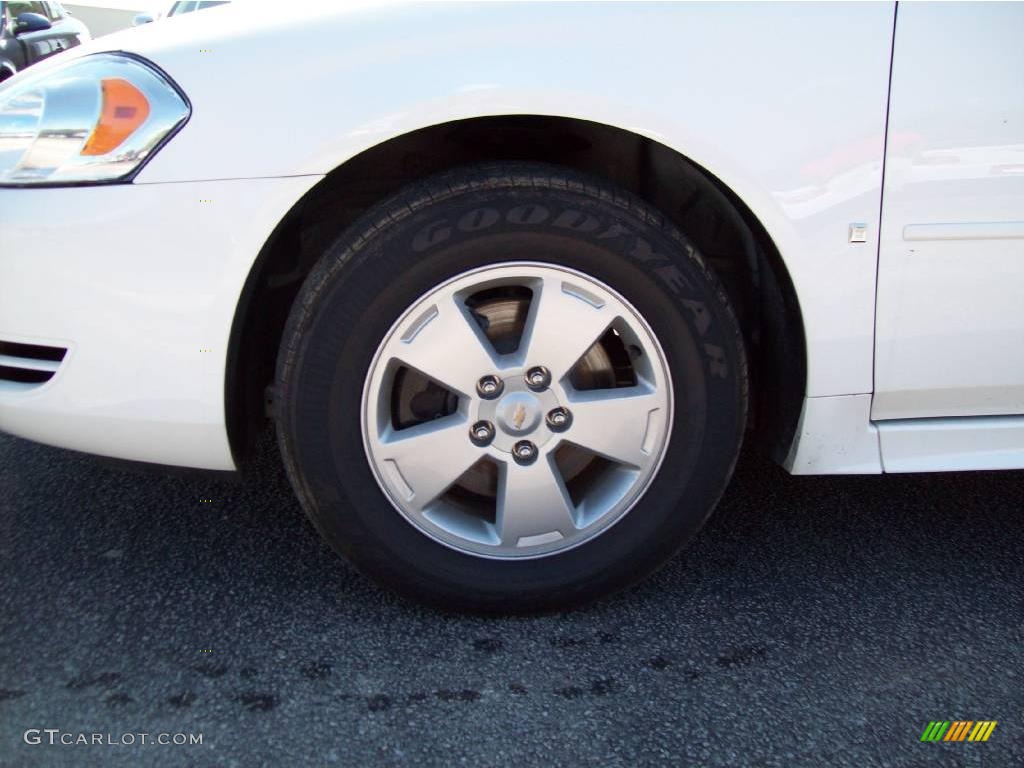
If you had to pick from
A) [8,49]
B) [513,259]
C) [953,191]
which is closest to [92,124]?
[513,259]

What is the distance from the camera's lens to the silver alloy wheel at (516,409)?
185cm

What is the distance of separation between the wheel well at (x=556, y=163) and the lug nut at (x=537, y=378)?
1.38ft

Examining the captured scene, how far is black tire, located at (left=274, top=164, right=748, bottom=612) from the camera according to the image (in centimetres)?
179

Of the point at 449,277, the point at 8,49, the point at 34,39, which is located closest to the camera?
the point at 449,277

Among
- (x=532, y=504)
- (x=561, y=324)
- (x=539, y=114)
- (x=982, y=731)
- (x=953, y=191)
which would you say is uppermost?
(x=539, y=114)

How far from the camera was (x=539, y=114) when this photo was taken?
1.75 m

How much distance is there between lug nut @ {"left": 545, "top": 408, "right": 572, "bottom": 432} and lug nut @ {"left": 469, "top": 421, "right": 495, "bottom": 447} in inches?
4.4

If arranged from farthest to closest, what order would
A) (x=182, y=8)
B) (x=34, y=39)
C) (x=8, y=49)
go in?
(x=34, y=39), (x=8, y=49), (x=182, y=8)

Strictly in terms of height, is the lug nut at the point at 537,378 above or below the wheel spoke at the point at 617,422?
above

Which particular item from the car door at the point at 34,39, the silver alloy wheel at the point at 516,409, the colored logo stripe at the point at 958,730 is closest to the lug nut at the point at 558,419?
the silver alloy wheel at the point at 516,409

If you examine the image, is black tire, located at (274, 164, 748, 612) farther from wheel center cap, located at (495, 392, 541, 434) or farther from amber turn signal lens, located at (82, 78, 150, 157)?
amber turn signal lens, located at (82, 78, 150, 157)

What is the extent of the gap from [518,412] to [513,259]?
0.30 metres

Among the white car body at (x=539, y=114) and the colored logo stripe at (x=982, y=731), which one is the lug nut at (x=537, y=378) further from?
the colored logo stripe at (x=982, y=731)

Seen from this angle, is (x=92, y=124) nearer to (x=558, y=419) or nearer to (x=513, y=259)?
(x=513, y=259)
